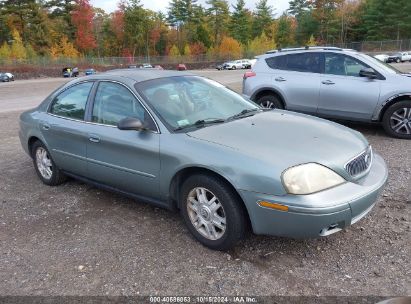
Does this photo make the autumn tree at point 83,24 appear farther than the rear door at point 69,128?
Yes

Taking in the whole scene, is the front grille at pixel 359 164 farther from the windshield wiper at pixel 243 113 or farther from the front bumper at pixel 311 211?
the windshield wiper at pixel 243 113

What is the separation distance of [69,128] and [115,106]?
0.77 metres

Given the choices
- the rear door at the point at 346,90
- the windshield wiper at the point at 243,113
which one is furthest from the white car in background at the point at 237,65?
the windshield wiper at the point at 243,113

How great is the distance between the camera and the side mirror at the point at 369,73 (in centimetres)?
720

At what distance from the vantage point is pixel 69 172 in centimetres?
501

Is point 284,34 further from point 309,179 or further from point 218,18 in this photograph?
point 309,179

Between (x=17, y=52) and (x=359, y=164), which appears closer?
(x=359, y=164)

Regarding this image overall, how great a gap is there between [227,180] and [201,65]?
66134 mm

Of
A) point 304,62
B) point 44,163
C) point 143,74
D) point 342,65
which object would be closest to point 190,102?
point 143,74

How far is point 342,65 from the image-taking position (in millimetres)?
7629

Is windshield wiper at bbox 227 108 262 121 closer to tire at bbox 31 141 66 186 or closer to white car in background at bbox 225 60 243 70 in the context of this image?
tire at bbox 31 141 66 186

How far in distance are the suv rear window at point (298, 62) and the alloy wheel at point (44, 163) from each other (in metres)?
5.01

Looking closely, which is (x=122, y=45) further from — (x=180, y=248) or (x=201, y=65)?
(x=180, y=248)

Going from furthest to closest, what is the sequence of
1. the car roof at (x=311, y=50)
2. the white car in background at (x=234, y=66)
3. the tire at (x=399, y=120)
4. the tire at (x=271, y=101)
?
1. the white car in background at (x=234, y=66)
2. the tire at (x=271, y=101)
3. the car roof at (x=311, y=50)
4. the tire at (x=399, y=120)
